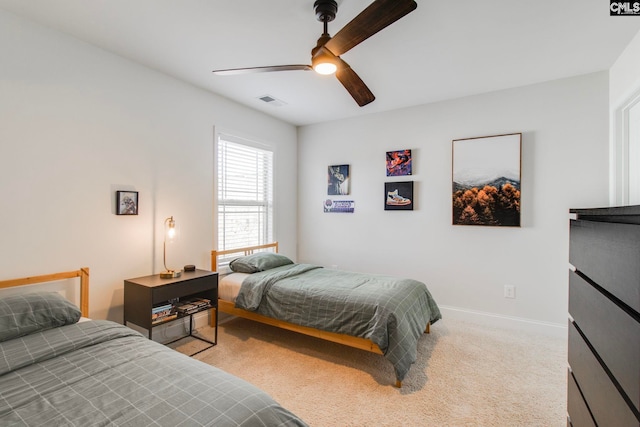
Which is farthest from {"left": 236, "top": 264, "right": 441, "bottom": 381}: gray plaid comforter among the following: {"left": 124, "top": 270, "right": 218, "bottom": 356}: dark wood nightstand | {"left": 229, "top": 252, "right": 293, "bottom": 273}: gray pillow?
{"left": 124, "top": 270, "right": 218, "bottom": 356}: dark wood nightstand

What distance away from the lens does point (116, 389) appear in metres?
1.18

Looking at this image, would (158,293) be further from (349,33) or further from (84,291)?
(349,33)

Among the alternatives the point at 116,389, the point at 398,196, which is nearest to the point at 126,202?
the point at 116,389

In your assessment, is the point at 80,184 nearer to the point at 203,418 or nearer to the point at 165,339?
the point at 165,339

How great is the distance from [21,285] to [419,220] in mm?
3766

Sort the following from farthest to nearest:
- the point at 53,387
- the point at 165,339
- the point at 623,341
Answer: the point at 165,339, the point at 53,387, the point at 623,341

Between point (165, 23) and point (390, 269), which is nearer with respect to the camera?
point (165, 23)

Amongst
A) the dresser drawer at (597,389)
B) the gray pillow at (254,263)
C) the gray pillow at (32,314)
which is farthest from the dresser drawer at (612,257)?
the gray pillow at (254,263)

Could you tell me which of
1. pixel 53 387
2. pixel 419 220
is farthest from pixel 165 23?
pixel 419 220

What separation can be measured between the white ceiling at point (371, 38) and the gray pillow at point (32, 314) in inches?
74.5

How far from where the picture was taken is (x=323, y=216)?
451 cm

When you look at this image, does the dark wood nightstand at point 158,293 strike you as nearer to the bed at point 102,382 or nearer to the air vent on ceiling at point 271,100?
the bed at point 102,382

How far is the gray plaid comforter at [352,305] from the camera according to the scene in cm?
223

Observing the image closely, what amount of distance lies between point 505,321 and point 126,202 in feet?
13.3
